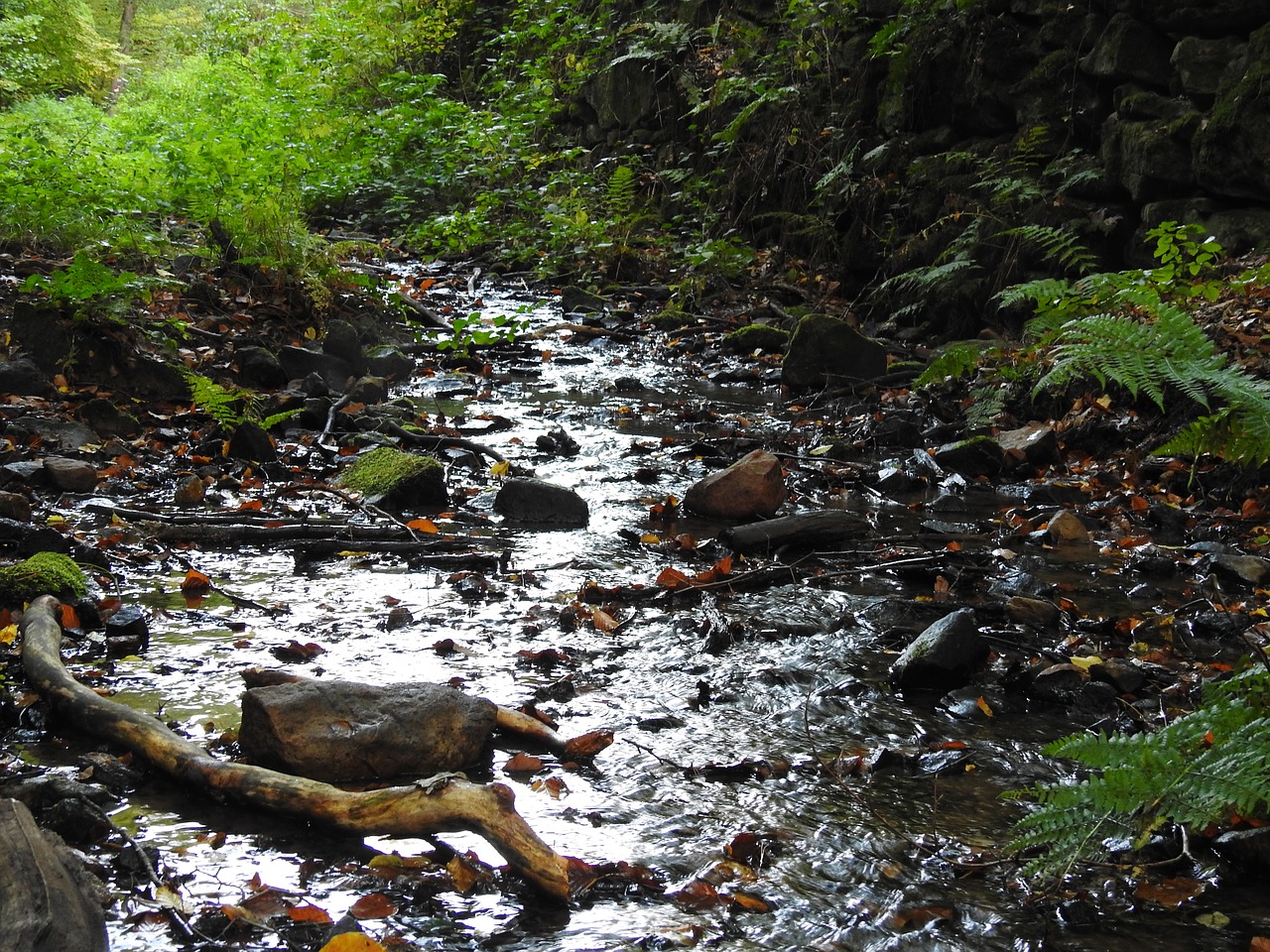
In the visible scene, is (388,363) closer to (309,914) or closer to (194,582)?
(194,582)

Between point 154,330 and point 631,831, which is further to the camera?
point 154,330

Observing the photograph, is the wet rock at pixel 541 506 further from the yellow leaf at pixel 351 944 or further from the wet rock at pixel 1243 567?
the yellow leaf at pixel 351 944

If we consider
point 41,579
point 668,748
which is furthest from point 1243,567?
point 41,579

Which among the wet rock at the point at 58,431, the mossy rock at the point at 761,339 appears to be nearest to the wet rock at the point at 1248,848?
the wet rock at the point at 58,431

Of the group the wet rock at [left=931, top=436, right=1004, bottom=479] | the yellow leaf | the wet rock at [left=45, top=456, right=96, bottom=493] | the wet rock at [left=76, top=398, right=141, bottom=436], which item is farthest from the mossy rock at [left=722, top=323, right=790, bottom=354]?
the yellow leaf

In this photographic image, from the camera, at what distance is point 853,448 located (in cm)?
670

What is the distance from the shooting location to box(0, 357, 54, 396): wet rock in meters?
5.99

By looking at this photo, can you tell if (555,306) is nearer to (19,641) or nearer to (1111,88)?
(1111,88)

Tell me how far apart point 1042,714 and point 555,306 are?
9189mm

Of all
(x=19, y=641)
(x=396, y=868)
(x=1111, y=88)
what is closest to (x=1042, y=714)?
(x=396, y=868)

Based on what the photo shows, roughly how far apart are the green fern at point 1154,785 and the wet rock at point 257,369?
6.14 meters

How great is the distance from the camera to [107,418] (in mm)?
6008

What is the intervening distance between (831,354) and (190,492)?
516 cm

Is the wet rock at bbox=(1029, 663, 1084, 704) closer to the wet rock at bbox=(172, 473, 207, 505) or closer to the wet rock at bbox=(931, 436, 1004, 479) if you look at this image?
the wet rock at bbox=(931, 436, 1004, 479)
